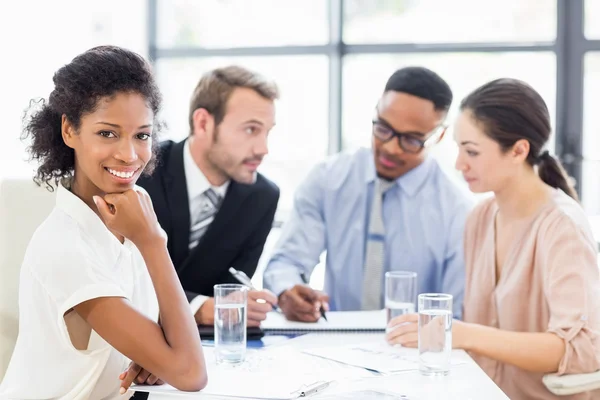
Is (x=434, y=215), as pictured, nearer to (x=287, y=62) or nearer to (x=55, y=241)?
(x=55, y=241)

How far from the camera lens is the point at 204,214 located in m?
2.37

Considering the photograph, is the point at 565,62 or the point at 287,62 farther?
the point at 287,62

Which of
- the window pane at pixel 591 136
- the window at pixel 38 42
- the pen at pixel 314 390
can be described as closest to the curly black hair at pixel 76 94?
the pen at pixel 314 390

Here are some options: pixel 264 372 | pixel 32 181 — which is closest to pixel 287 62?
pixel 32 181

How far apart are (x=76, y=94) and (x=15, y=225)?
1.63 feet

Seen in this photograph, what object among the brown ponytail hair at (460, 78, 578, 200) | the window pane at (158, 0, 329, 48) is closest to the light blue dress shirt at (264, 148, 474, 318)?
the brown ponytail hair at (460, 78, 578, 200)

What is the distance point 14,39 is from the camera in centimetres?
331

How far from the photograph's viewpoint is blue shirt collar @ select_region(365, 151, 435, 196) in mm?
2672

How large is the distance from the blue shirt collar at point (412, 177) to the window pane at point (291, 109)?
192cm

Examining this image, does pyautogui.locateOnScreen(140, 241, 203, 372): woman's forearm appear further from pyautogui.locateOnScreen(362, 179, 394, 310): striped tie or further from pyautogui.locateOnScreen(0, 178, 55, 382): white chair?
pyautogui.locateOnScreen(362, 179, 394, 310): striped tie

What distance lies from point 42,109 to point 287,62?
316 centimetres

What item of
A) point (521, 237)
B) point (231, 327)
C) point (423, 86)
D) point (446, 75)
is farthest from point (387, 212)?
point (446, 75)

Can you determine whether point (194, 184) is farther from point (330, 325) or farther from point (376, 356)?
point (376, 356)

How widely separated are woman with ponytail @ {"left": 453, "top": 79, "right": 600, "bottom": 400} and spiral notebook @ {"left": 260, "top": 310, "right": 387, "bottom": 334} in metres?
0.25
